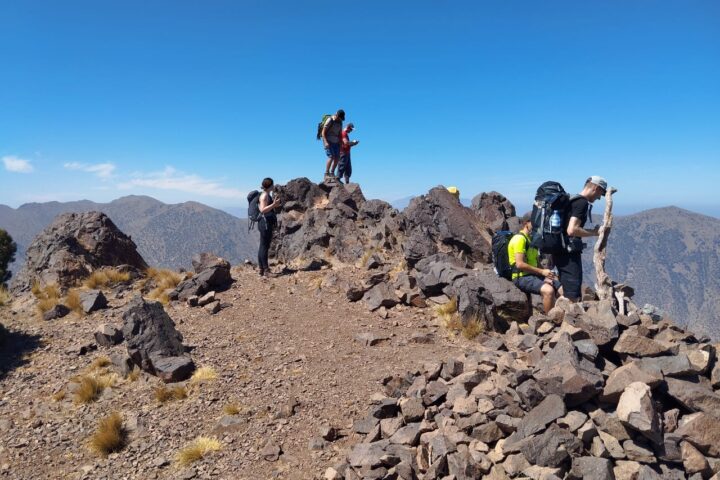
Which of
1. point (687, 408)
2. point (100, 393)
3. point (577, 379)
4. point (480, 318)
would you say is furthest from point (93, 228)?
point (687, 408)

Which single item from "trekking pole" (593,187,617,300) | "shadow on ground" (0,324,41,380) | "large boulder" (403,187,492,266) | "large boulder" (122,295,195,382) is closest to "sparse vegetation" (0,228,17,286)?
"shadow on ground" (0,324,41,380)

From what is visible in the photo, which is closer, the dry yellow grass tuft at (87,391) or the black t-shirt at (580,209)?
the black t-shirt at (580,209)

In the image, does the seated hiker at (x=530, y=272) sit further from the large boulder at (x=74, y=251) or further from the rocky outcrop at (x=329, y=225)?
the large boulder at (x=74, y=251)

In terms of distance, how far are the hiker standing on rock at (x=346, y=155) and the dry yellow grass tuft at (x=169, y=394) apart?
1542 cm

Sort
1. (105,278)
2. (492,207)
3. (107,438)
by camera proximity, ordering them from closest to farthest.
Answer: (107,438)
(105,278)
(492,207)

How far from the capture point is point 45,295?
638 inches

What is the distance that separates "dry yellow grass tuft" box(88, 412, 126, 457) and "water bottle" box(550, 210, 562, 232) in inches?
389

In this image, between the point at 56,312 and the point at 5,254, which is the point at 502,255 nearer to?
the point at 56,312

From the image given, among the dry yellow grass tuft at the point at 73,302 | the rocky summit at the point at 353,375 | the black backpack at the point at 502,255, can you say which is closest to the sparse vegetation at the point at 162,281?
the rocky summit at the point at 353,375

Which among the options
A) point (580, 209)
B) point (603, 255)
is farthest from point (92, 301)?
point (603, 255)

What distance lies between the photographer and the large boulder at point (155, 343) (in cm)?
1053

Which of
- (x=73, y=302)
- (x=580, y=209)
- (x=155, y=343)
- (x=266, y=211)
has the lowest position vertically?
(x=155, y=343)

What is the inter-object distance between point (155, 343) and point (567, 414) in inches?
386

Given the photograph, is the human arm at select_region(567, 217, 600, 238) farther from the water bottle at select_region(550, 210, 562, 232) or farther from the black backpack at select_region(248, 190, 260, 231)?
the black backpack at select_region(248, 190, 260, 231)
